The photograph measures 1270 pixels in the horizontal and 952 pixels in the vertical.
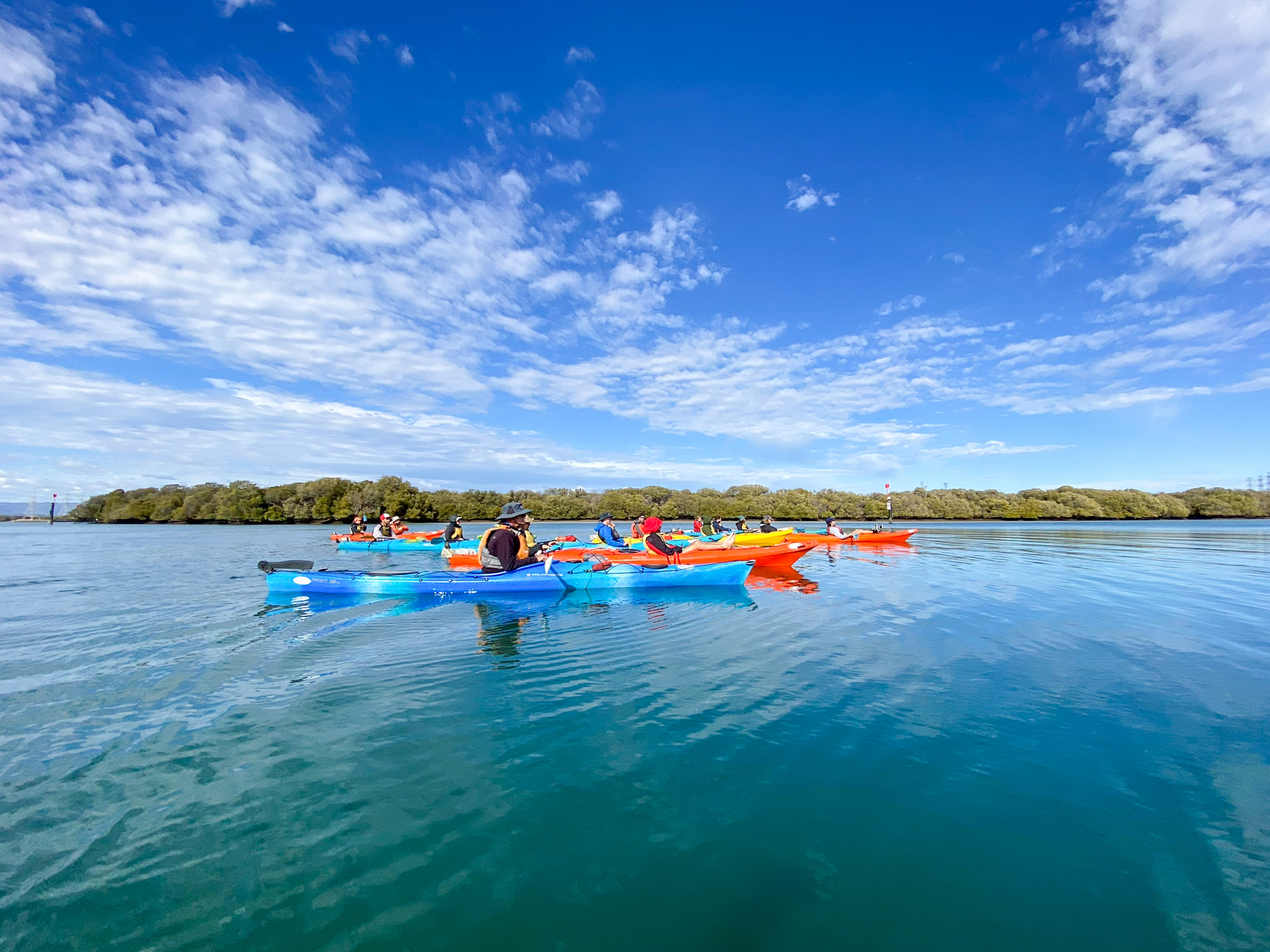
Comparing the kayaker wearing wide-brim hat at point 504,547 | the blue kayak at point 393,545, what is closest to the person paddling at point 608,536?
the kayaker wearing wide-brim hat at point 504,547

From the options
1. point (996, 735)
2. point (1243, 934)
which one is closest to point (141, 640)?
point (996, 735)

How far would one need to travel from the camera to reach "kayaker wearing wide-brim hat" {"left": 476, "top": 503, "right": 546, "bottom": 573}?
44.8ft

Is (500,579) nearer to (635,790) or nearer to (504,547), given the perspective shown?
(504,547)

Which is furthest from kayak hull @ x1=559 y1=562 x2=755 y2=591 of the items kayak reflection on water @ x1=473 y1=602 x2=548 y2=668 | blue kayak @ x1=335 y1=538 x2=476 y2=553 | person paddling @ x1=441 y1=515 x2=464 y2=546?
blue kayak @ x1=335 y1=538 x2=476 y2=553

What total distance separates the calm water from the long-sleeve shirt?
4306mm

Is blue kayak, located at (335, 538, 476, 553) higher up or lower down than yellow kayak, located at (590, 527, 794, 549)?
lower down

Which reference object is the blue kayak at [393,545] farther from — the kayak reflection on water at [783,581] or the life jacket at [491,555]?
the kayak reflection on water at [783,581]

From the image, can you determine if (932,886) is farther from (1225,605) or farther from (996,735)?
(1225,605)

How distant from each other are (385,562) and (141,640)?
1431 centimetres

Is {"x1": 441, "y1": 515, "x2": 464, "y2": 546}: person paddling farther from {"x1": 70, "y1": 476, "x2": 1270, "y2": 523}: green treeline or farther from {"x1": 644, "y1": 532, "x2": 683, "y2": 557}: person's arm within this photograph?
{"x1": 70, "y1": 476, "x2": 1270, "y2": 523}: green treeline

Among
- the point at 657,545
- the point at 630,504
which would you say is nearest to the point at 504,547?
the point at 657,545

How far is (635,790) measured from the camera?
14.0 feet

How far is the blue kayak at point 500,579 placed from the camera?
43.3 ft

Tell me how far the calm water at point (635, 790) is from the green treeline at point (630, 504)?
65.4 m
